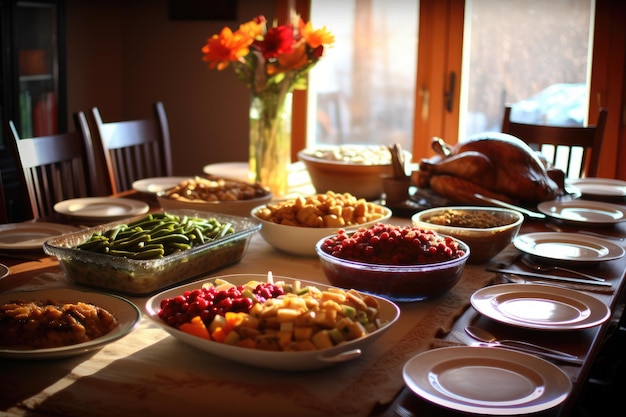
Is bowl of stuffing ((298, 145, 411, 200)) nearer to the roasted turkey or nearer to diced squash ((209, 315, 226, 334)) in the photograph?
the roasted turkey

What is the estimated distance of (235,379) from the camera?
4.04ft

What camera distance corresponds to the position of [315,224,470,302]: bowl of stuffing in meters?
1.58

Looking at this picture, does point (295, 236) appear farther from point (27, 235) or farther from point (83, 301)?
point (27, 235)

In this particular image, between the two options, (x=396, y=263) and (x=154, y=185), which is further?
(x=154, y=185)

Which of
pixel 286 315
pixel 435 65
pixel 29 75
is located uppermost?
pixel 435 65

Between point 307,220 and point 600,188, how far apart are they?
1.39 metres

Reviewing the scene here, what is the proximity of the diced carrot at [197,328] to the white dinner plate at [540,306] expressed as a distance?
538 mm

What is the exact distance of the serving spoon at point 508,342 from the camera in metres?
1.35

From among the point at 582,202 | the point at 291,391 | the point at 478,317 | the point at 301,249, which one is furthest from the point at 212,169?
the point at 291,391

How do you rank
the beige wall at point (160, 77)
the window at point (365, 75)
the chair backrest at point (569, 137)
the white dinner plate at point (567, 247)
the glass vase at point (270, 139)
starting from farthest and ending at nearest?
the beige wall at point (160, 77), the window at point (365, 75), the chair backrest at point (569, 137), the glass vase at point (270, 139), the white dinner plate at point (567, 247)

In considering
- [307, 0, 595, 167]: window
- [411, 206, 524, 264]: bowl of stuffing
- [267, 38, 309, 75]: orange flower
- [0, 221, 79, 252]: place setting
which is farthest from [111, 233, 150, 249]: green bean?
[307, 0, 595, 167]: window

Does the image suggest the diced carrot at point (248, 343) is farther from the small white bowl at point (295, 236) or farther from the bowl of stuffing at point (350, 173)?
the bowl of stuffing at point (350, 173)

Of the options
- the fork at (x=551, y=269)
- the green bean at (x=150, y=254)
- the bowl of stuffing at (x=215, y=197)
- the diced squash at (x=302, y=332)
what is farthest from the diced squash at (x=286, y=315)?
the bowl of stuffing at (x=215, y=197)

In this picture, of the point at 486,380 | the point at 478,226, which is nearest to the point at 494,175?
the point at 478,226
